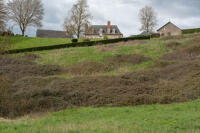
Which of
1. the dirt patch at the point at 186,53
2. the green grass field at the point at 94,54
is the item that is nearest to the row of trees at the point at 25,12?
the green grass field at the point at 94,54

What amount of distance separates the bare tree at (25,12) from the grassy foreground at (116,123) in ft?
176

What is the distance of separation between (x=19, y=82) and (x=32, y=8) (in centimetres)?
4871

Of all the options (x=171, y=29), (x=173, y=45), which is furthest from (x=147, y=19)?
(x=173, y=45)

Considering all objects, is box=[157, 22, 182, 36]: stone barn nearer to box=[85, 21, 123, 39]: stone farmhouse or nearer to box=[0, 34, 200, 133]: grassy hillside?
box=[85, 21, 123, 39]: stone farmhouse

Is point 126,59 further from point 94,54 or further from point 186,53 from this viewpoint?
point 186,53

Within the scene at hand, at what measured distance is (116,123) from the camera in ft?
23.6

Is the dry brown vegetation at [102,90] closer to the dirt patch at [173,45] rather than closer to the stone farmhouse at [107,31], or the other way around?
the dirt patch at [173,45]

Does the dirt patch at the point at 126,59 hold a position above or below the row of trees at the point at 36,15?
below

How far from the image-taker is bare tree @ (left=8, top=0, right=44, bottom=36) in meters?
57.5

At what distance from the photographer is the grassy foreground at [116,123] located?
19.9ft

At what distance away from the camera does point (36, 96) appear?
43.1ft

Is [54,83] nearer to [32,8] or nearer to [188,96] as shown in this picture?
[188,96]

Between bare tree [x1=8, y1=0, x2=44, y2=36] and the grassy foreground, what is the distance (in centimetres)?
5376

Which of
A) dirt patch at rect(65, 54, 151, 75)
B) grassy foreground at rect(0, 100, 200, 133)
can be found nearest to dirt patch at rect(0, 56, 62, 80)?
dirt patch at rect(65, 54, 151, 75)
